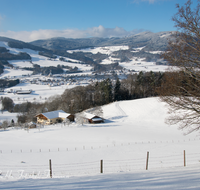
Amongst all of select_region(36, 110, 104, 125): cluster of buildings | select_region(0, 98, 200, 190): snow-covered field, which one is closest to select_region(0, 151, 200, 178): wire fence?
select_region(0, 98, 200, 190): snow-covered field

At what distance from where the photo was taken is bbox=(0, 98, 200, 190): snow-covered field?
430 centimetres

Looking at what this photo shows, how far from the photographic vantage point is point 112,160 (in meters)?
12.1

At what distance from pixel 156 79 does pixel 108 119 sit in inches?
839

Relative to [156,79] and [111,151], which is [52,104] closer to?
[156,79]

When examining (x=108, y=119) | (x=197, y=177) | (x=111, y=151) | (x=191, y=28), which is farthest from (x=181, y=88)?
(x=108, y=119)

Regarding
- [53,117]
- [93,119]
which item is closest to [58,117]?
[53,117]

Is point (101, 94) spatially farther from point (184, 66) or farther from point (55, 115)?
point (184, 66)

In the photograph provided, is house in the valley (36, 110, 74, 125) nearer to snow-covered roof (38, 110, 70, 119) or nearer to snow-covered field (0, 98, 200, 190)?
snow-covered roof (38, 110, 70, 119)

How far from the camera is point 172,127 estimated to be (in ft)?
91.9

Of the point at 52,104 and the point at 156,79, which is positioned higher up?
the point at 156,79

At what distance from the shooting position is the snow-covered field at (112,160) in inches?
169

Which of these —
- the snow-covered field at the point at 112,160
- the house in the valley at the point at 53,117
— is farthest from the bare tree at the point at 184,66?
the house in the valley at the point at 53,117

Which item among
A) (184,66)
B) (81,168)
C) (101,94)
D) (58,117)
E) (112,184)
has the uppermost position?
(184,66)

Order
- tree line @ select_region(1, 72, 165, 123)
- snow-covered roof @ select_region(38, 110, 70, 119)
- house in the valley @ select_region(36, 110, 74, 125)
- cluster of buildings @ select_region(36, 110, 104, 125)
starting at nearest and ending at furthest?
1. cluster of buildings @ select_region(36, 110, 104, 125)
2. house in the valley @ select_region(36, 110, 74, 125)
3. snow-covered roof @ select_region(38, 110, 70, 119)
4. tree line @ select_region(1, 72, 165, 123)
